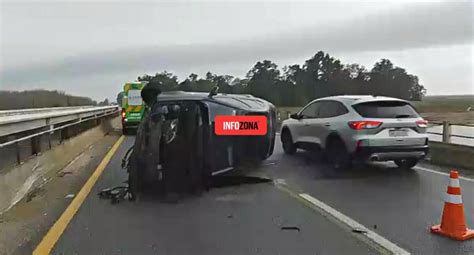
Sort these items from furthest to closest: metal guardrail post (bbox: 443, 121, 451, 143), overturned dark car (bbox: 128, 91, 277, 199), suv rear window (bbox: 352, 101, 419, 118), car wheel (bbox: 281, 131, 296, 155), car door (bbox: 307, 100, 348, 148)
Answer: car wheel (bbox: 281, 131, 296, 155) < metal guardrail post (bbox: 443, 121, 451, 143) < car door (bbox: 307, 100, 348, 148) < suv rear window (bbox: 352, 101, 419, 118) < overturned dark car (bbox: 128, 91, 277, 199)

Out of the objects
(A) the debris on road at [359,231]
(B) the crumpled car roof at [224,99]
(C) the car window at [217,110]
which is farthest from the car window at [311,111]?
(A) the debris on road at [359,231]

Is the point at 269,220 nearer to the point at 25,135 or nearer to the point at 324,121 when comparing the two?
the point at 324,121

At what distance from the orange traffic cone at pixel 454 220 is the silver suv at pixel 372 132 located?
4.58 m

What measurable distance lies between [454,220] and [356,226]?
1.12m

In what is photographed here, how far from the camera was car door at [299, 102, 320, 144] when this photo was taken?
12.8 metres

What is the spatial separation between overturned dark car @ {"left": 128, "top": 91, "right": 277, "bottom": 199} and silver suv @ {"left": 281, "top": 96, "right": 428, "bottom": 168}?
3.02 meters

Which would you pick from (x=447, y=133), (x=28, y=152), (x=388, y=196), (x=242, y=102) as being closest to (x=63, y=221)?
(x=28, y=152)

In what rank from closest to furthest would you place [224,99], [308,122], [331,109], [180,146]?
[180,146] → [224,99] → [331,109] → [308,122]

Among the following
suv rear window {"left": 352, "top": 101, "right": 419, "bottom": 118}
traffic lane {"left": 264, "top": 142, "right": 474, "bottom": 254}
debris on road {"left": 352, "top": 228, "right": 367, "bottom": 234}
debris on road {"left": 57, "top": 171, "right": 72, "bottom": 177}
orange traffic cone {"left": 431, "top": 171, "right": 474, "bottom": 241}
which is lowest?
debris on road {"left": 57, "top": 171, "right": 72, "bottom": 177}

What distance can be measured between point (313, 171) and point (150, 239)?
610cm

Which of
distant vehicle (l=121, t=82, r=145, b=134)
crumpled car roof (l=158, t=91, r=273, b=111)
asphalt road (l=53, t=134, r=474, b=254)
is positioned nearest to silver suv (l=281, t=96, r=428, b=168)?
asphalt road (l=53, t=134, r=474, b=254)

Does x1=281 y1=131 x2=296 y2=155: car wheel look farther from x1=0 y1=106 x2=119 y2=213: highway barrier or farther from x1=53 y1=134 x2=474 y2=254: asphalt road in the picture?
x1=0 y1=106 x2=119 y2=213: highway barrier

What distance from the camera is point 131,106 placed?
2706 centimetres

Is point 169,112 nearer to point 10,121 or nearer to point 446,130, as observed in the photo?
point 10,121
